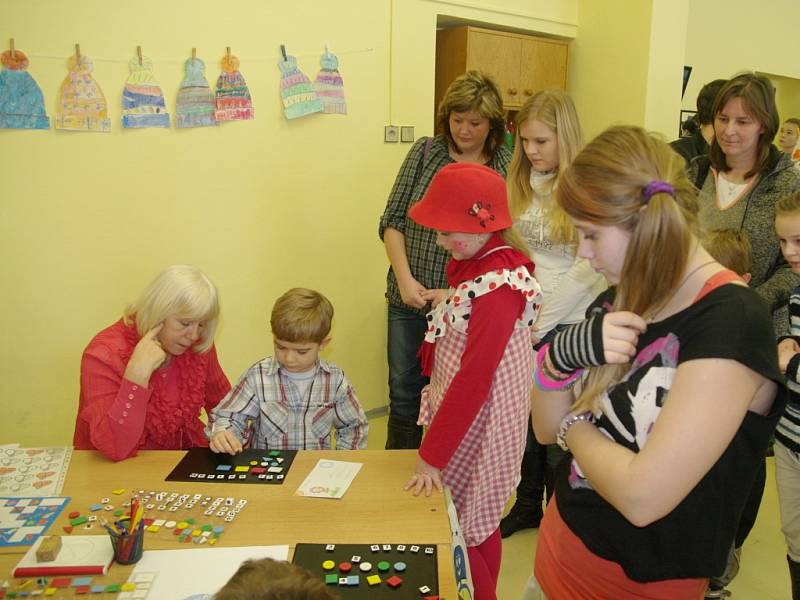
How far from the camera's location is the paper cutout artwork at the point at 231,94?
9.87 feet

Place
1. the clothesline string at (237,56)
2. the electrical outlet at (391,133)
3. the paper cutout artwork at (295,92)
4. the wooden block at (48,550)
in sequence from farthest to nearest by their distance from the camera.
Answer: the electrical outlet at (391,133) → the paper cutout artwork at (295,92) → the clothesline string at (237,56) → the wooden block at (48,550)

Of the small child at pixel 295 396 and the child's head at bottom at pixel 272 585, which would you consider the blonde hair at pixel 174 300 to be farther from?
the child's head at bottom at pixel 272 585

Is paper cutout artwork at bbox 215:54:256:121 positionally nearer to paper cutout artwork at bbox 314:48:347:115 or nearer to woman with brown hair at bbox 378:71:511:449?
paper cutout artwork at bbox 314:48:347:115

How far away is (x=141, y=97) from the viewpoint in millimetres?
2842

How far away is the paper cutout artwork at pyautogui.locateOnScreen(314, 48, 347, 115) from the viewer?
10.8ft

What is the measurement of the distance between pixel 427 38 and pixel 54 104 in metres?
1.91

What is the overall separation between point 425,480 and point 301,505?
0.30m

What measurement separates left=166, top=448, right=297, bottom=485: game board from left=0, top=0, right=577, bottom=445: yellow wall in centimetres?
153

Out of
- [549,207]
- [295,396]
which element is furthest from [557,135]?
[295,396]

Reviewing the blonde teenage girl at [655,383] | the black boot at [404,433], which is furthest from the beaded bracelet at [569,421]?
the black boot at [404,433]

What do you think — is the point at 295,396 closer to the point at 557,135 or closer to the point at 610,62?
the point at 557,135

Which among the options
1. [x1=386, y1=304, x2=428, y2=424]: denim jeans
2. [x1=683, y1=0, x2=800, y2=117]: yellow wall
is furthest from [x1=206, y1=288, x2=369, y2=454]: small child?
[x1=683, y1=0, x2=800, y2=117]: yellow wall

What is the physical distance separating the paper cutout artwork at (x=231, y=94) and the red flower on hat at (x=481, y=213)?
179 centimetres

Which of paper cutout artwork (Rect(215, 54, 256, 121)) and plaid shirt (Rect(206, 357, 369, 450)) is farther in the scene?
paper cutout artwork (Rect(215, 54, 256, 121))
